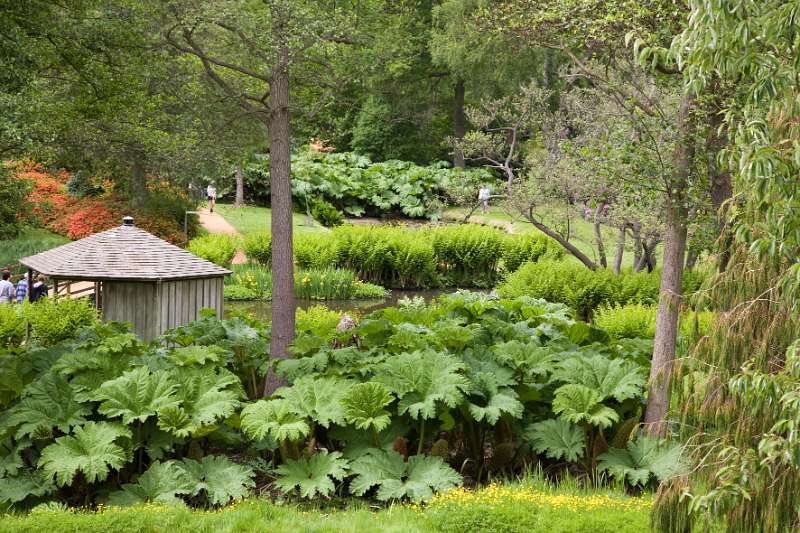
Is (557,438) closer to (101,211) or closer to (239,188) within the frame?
(101,211)

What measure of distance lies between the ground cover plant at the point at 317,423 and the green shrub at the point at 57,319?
440cm

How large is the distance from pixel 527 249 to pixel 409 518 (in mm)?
19153

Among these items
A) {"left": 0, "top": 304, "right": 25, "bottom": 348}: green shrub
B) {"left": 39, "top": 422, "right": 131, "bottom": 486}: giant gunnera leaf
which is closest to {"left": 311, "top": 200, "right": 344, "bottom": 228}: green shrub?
{"left": 0, "top": 304, "right": 25, "bottom": 348}: green shrub

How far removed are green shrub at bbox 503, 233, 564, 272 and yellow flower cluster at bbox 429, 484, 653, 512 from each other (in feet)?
58.7

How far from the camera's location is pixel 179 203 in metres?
28.8

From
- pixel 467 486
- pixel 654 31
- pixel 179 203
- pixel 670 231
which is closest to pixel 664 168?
pixel 670 231

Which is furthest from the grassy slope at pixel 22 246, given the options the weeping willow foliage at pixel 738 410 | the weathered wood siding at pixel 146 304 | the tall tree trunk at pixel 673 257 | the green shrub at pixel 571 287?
the weeping willow foliage at pixel 738 410

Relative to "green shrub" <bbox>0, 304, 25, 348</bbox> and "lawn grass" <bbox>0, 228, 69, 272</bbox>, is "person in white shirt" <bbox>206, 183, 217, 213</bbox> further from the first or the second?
"green shrub" <bbox>0, 304, 25, 348</bbox>

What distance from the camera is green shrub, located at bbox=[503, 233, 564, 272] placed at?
25.3 metres

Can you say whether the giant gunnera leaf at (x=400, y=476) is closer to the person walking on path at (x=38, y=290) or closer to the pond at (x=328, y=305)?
the person walking on path at (x=38, y=290)

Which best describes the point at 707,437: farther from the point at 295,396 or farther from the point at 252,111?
the point at 252,111

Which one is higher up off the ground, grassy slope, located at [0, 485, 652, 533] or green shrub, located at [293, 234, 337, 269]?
green shrub, located at [293, 234, 337, 269]

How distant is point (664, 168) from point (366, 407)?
3.48 meters

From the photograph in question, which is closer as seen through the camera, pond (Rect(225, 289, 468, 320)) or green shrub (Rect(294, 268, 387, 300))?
pond (Rect(225, 289, 468, 320))
